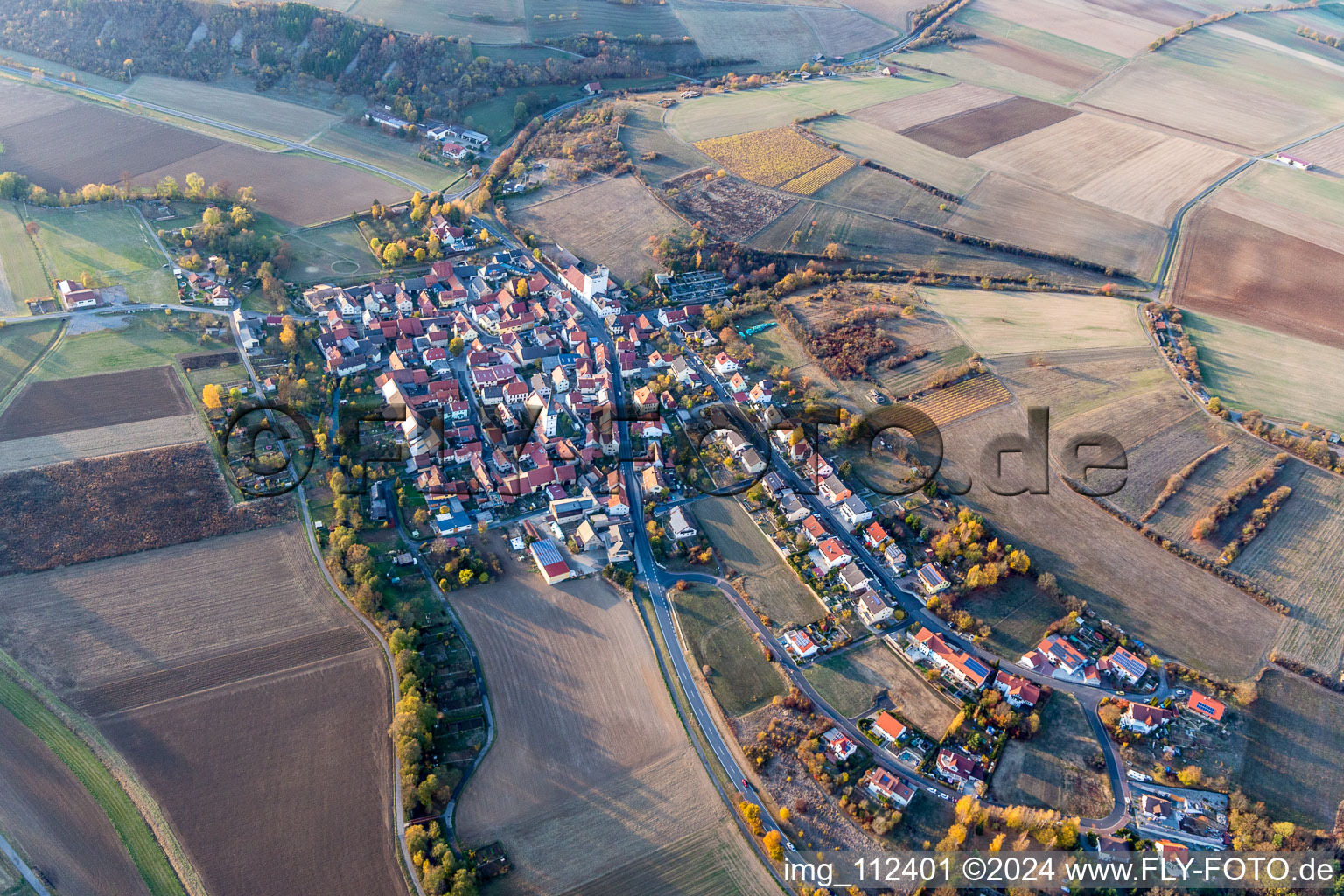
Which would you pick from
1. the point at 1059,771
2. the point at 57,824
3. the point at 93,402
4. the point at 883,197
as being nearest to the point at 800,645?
the point at 1059,771

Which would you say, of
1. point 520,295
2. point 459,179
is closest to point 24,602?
point 520,295

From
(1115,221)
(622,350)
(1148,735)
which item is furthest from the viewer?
(1115,221)

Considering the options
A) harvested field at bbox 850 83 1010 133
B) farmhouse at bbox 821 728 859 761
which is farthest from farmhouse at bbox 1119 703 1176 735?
harvested field at bbox 850 83 1010 133

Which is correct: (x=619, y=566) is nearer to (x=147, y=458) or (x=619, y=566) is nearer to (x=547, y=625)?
(x=547, y=625)

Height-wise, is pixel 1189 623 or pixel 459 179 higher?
pixel 459 179

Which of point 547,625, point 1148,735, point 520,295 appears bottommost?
point 1148,735

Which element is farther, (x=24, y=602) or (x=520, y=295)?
(x=520, y=295)
